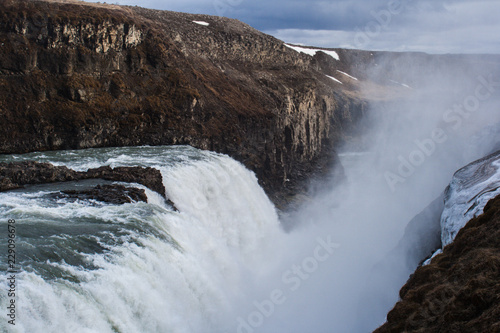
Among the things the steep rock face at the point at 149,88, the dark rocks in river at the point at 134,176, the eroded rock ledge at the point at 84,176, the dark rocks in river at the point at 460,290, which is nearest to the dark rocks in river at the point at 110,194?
the eroded rock ledge at the point at 84,176

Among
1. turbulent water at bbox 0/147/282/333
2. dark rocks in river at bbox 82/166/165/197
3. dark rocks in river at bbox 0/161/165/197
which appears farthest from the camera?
dark rocks in river at bbox 82/166/165/197

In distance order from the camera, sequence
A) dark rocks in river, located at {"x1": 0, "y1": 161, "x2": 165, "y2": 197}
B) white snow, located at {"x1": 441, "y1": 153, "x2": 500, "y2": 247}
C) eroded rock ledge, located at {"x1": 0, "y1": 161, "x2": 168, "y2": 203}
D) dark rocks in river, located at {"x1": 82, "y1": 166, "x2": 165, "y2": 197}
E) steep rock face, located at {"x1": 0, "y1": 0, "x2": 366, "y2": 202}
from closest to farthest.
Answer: white snow, located at {"x1": 441, "y1": 153, "x2": 500, "y2": 247} < eroded rock ledge, located at {"x1": 0, "y1": 161, "x2": 168, "y2": 203} < dark rocks in river, located at {"x1": 0, "y1": 161, "x2": 165, "y2": 197} < dark rocks in river, located at {"x1": 82, "y1": 166, "x2": 165, "y2": 197} < steep rock face, located at {"x1": 0, "y1": 0, "x2": 366, "y2": 202}

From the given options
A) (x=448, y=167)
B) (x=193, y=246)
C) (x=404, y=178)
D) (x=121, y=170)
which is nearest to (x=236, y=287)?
(x=193, y=246)

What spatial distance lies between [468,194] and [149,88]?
28017 millimetres

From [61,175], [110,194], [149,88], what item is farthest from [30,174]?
[149,88]

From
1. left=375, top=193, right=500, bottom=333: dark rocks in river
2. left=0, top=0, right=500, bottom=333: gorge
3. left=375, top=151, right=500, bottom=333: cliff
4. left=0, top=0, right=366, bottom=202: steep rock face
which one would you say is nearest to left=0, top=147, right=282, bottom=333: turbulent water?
left=0, top=0, right=500, bottom=333: gorge

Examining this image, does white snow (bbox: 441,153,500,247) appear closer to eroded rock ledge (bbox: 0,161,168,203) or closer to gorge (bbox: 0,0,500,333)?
gorge (bbox: 0,0,500,333)

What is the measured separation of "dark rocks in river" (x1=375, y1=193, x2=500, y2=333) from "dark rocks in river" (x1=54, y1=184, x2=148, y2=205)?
41.5 feet

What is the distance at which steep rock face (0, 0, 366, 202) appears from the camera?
1319 inches

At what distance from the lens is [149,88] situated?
135 feet

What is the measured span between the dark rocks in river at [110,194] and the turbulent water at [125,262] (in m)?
0.63

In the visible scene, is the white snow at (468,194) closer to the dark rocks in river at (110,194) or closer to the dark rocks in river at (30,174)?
the dark rocks in river at (110,194)

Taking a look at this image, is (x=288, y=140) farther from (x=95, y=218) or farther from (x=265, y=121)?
(x=95, y=218)

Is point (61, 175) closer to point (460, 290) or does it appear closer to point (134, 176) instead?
point (134, 176)
